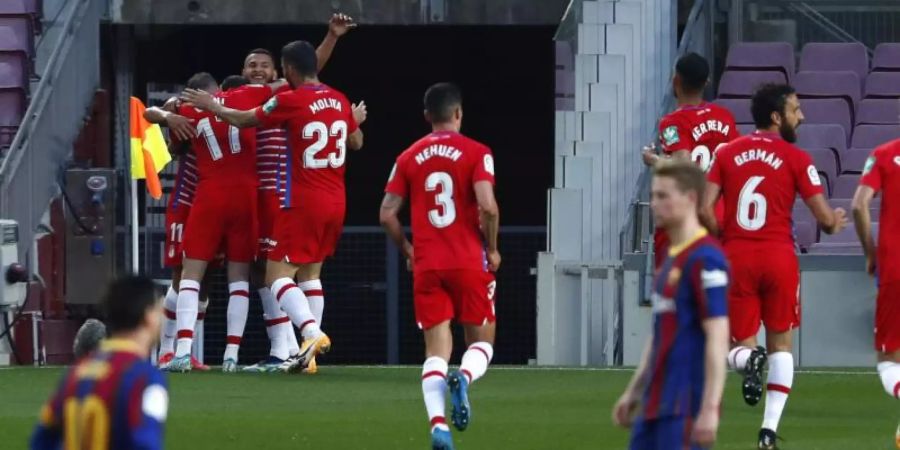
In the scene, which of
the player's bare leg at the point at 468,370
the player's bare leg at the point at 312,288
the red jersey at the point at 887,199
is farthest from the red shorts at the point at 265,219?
the red jersey at the point at 887,199

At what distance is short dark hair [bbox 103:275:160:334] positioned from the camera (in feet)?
20.6

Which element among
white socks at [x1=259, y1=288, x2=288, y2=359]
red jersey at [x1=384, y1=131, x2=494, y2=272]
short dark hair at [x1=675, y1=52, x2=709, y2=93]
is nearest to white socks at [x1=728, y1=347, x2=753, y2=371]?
red jersey at [x1=384, y1=131, x2=494, y2=272]

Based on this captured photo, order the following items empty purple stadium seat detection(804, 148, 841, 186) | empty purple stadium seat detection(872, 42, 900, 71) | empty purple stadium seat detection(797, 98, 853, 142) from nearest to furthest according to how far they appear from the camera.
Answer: empty purple stadium seat detection(804, 148, 841, 186)
empty purple stadium seat detection(797, 98, 853, 142)
empty purple stadium seat detection(872, 42, 900, 71)

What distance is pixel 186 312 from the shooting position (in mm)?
14844

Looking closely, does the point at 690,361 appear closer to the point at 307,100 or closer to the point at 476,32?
the point at 307,100

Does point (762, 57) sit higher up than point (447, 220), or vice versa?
point (762, 57)

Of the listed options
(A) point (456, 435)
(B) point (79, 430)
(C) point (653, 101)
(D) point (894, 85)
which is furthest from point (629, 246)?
(B) point (79, 430)

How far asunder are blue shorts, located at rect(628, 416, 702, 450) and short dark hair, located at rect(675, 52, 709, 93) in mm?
5642

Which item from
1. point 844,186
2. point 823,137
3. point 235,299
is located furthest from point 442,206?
point 823,137

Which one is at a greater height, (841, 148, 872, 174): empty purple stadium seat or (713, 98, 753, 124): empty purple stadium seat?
(713, 98, 753, 124): empty purple stadium seat

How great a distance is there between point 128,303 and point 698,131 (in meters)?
7.08

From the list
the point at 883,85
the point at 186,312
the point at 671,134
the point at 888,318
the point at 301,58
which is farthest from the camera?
the point at 883,85

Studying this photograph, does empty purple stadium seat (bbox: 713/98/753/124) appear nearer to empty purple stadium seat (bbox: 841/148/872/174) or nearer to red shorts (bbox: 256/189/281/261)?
empty purple stadium seat (bbox: 841/148/872/174)

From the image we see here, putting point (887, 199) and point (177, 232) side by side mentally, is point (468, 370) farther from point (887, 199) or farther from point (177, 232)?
point (177, 232)
